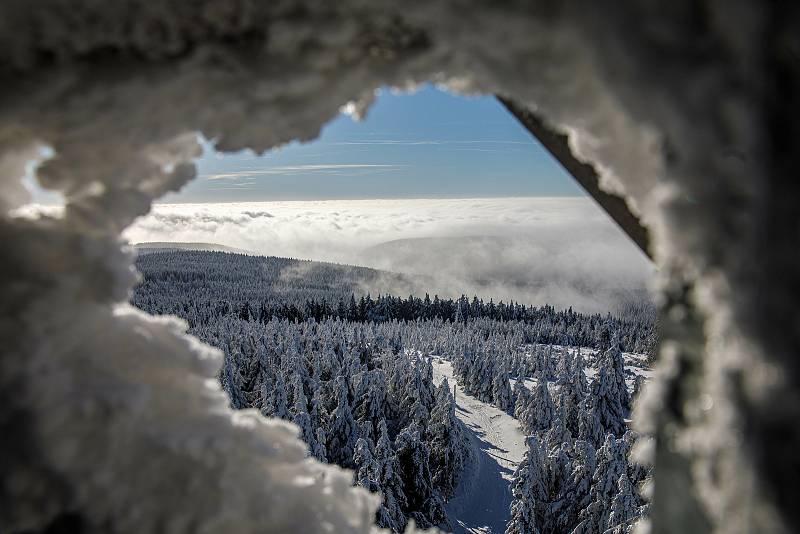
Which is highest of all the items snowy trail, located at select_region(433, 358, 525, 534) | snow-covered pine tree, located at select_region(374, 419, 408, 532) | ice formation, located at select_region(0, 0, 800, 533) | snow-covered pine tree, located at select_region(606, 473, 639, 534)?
ice formation, located at select_region(0, 0, 800, 533)

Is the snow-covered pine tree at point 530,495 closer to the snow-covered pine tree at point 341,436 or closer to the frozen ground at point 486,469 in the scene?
the frozen ground at point 486,469

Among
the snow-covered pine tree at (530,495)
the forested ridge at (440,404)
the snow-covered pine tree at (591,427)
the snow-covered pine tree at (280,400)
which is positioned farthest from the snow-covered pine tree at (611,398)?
the snow-covered pine tree at (280,400)

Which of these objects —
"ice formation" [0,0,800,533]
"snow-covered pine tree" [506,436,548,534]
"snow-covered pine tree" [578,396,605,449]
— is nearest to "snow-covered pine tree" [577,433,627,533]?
"snow-covered pine tree" [506,436,548,534]

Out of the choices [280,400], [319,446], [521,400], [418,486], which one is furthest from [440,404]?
[521,400]

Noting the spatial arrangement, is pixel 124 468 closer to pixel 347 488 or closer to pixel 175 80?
pixel 347 488

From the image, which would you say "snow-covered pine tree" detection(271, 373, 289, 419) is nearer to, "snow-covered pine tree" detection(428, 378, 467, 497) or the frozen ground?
"snow-covered pine tree" detection(428, 378, 467, 497)

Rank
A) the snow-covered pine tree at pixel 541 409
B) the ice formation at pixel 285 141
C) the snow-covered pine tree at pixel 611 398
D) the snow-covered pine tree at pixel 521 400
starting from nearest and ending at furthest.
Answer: the ice formation at pixel 285 141
the snow-covered pine tree at pixel 611 398
the snow-covered pine tree at pixel 541 409
the snow-covered pine tree at pixel 521 400
